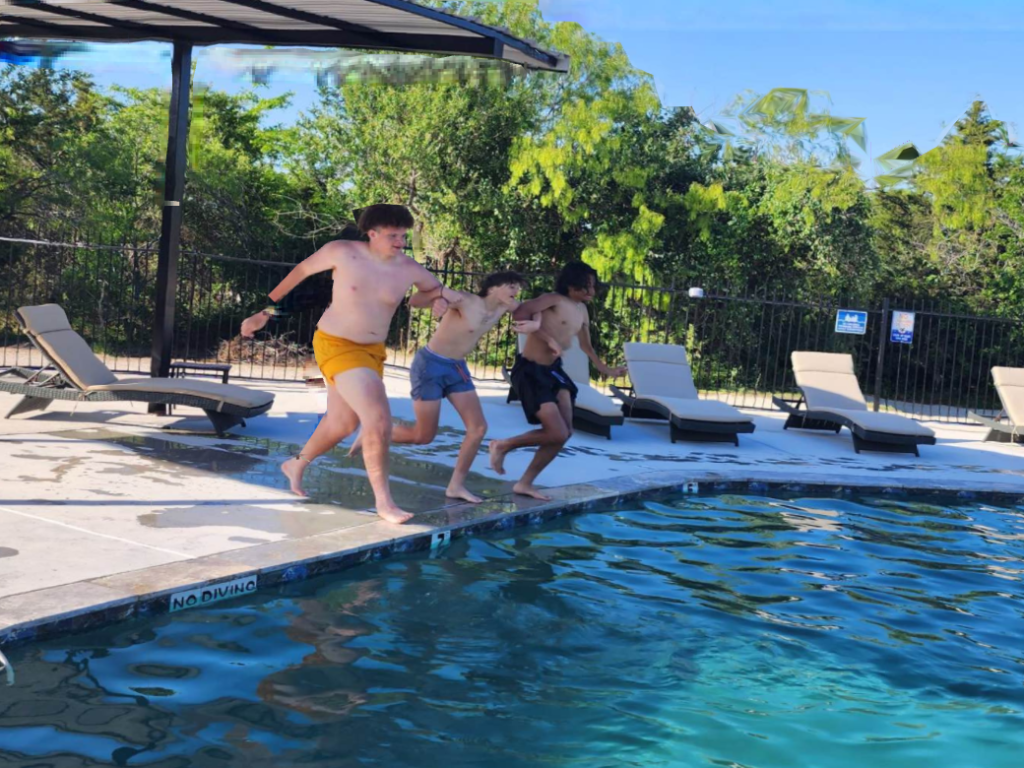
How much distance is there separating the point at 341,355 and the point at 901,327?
11.9m

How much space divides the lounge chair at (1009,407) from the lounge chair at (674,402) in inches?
137

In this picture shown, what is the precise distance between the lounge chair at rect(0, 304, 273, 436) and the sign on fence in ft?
33.4

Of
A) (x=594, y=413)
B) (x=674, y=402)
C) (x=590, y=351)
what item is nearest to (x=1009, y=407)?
(x=674, y=402)

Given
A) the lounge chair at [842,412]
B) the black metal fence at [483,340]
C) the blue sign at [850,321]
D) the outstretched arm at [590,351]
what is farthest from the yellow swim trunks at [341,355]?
the black metal fence at [483,340]

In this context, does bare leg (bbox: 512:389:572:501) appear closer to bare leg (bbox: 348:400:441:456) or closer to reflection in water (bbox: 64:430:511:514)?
reflection in water (bbox: 64:430:511:514)

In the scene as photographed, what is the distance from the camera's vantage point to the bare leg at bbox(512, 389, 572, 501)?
7559 mm

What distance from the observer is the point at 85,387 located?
908 cm

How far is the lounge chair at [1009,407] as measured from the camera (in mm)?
13477

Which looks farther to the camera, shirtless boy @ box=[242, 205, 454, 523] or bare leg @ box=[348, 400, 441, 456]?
bare leg @ box=[348, 400, 441, 456]

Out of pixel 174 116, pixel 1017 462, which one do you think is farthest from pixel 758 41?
pixel 174 116

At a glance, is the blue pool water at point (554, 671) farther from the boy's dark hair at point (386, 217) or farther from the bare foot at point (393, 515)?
the boy's dark hair at point (386, 217)

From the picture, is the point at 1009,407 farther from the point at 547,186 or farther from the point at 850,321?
the point at 547,186

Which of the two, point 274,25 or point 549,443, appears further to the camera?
point 274,25

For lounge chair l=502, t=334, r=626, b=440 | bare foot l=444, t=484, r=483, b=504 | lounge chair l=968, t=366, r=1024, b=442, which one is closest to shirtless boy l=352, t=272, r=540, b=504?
bare foot l=444, t=484, r=483, b=504
